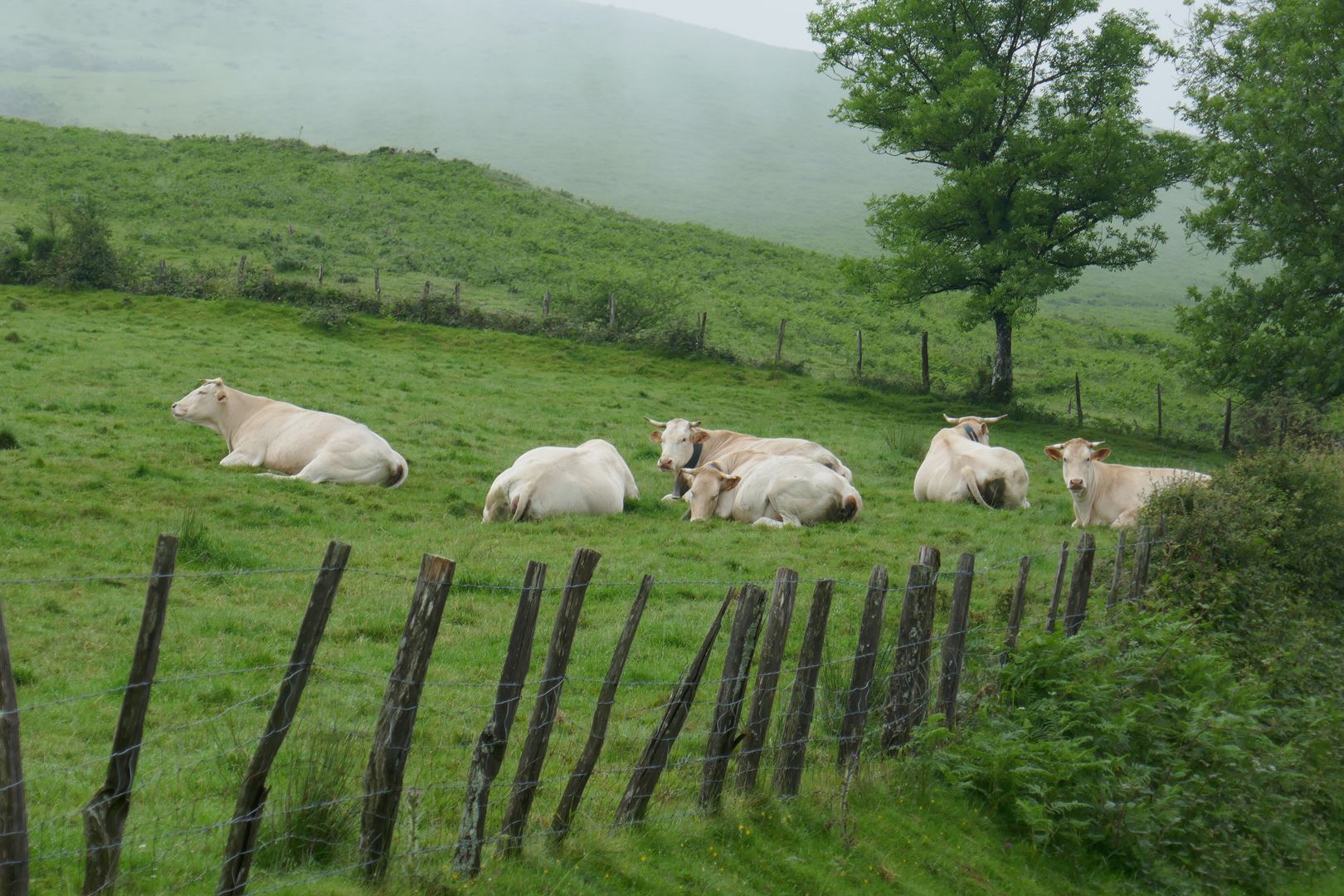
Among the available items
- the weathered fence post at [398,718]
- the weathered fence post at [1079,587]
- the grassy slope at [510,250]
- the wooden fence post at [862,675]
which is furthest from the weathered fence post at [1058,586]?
the grassy slope at [510,250]

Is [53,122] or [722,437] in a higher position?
[53,122]

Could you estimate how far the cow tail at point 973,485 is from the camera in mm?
15961

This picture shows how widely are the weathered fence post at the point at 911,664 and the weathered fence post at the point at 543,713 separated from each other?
2843 mm

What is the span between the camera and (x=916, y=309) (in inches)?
1928

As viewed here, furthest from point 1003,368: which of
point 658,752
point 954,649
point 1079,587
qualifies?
point 658,752

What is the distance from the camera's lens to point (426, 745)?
658cm

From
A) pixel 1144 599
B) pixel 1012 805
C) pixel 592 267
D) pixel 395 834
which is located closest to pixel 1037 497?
pixel 1144 599

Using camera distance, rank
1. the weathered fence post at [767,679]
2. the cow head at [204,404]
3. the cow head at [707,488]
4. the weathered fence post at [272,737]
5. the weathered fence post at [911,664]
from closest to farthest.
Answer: the weathered fence post at [272,737]
the weathered fence post at [767,679]
the weathered fence post at [911,664]
the cow head at [707,488]
the cow head at [204,404]

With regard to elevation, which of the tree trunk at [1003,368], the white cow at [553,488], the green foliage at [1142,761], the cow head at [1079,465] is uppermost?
the tree trunk at [1003,368]

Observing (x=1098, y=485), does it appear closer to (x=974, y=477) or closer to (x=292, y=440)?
(x=974, y=477)

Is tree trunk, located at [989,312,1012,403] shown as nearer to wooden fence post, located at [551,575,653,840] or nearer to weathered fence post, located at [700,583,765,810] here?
weathered fence post, located at [700,583,765,810]

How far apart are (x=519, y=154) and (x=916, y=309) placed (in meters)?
84.1

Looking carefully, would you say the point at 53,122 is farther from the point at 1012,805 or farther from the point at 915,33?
the point at 1012,805

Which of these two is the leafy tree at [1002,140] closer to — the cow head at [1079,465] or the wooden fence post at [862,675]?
the cow head at [1079,465]
